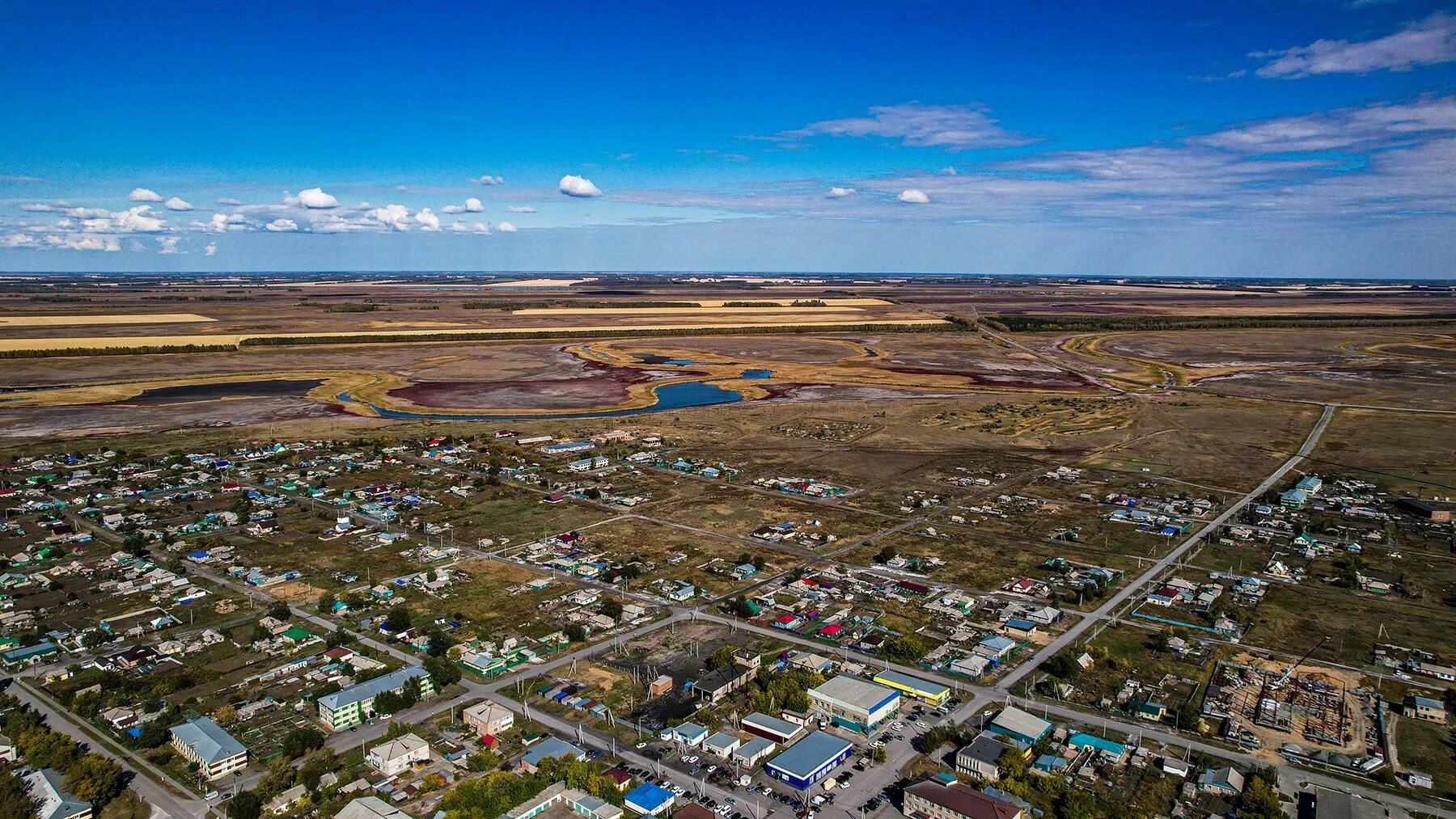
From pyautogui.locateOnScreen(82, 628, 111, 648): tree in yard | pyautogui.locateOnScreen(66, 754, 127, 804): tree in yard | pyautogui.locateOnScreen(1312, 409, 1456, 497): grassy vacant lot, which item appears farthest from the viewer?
pyautogui.locateOnScreen(1312, 409, 1456, 497): grassy vacant lot

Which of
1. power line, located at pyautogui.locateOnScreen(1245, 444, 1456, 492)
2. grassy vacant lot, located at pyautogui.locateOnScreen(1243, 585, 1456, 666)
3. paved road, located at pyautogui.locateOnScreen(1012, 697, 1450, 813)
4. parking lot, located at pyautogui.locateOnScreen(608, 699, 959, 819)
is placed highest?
power line, located at pyautogui.locateOnScreen(1245, 444, 1456, 492)

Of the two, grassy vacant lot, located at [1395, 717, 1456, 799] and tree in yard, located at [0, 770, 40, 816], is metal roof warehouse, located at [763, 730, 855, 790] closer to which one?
grassy vacant lot, located at [1395, 717, 1456, 799]

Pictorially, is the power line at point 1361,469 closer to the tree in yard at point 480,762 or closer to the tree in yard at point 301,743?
the tree in yard at point 480,762

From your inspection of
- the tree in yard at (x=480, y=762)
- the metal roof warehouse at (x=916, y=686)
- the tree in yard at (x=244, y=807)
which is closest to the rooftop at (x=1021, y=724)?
the metal roof warehouse at (x=916, y=686)

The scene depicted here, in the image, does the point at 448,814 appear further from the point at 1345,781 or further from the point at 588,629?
the point at 1345,781

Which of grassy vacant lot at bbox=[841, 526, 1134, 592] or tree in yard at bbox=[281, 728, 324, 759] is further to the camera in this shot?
grassy vacant lot at bbox=[841, 526, 1134, 592]

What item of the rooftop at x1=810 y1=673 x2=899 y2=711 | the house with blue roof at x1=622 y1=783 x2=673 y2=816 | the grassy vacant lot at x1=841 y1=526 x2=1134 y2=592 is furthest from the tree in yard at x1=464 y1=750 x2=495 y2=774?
the grassy vacant lot at x1=841 y1=526 x2=1134 y2=592

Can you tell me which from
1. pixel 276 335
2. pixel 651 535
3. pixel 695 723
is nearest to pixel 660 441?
pixel 651 535
